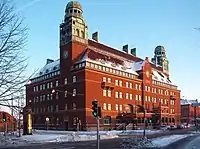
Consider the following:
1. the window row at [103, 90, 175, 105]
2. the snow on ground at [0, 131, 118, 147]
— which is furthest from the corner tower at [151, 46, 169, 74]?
the snow on ground at [0, 131, 118, 147]

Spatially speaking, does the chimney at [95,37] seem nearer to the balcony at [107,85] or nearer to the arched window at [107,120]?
the balcony at [107,85]

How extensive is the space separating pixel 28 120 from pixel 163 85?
212 feet

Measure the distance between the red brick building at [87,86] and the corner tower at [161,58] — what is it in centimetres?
2252

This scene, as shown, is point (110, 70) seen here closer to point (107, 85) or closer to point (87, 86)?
point (107, 85)

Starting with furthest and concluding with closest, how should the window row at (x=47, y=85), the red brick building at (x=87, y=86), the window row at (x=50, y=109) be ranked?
1. the window row at (x=47, y=85)
2. the window row at (x=50, y=109)
3. the red brick building at (x=87, y=86)

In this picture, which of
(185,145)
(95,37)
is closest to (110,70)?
(95,37)

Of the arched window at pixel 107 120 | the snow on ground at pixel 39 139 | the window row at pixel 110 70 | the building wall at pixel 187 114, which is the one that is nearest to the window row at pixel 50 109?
the arched window at pixel 107 120

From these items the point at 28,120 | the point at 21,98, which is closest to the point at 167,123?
the point at 28,120

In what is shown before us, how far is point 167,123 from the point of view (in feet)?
324

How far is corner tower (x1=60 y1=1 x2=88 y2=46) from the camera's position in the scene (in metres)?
75.9

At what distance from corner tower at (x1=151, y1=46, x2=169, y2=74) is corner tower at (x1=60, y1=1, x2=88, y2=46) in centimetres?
4604

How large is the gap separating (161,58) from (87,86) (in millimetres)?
55113

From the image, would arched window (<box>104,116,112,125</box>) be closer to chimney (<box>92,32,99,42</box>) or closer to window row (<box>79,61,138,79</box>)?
window row (<box>79,61,138,79</box>)

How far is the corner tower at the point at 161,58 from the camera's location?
117588 mm
